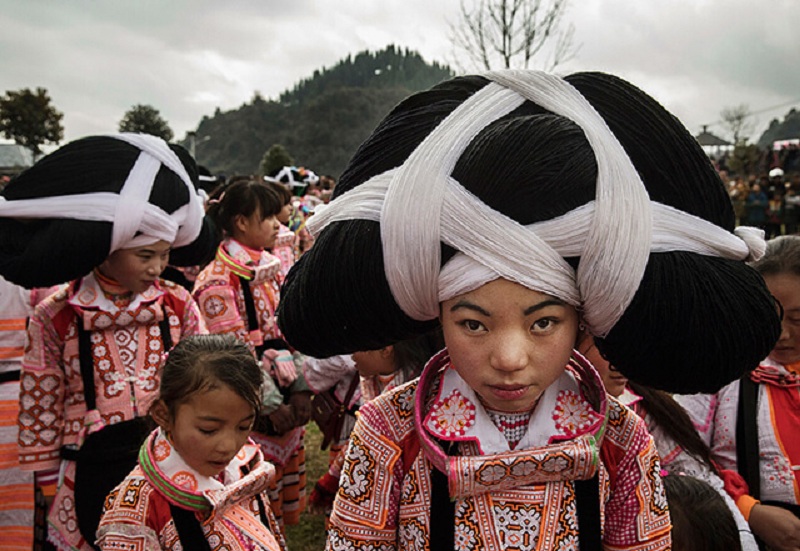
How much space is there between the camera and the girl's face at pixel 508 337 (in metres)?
1.27

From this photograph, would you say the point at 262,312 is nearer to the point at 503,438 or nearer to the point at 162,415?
the point at 162,415

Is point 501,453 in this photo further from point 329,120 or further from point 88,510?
point 329,120

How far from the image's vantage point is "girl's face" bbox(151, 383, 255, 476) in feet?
7.36

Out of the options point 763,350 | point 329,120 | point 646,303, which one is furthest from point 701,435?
point 329,120

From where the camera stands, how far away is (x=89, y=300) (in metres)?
2.83

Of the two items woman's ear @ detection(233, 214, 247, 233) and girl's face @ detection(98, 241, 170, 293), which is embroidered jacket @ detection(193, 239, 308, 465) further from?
girl's face @ detection(98, 241, 170, 293)

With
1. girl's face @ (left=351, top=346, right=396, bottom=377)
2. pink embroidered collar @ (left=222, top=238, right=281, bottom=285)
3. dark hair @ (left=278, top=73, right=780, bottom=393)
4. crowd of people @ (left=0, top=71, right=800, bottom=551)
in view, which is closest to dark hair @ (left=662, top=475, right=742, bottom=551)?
crowd of people @ (left=0, top=71, right=800, bottom=551)

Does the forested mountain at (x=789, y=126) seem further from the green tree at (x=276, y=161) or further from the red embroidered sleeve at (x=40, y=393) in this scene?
the red embroidered sleeve at (x=40, y=393)

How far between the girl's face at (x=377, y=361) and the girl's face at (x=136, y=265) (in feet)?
3.01

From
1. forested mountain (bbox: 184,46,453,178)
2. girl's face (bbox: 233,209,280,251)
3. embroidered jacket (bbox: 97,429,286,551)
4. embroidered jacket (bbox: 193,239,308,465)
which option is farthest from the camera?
forested mountain (bbox: 184,46,453,178)

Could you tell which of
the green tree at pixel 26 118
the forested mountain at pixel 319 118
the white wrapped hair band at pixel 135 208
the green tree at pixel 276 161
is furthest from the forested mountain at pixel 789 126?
the white wrapped hair band at pixel 135 208

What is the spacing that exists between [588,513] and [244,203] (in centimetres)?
328

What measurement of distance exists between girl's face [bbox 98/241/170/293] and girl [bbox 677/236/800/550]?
2.25m

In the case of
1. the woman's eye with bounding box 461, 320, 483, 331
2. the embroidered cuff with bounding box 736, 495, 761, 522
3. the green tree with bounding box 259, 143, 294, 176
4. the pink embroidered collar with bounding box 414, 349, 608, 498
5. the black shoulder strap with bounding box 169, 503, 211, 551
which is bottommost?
the black shoulder strap with bounding box 169, 503, 211, 551
